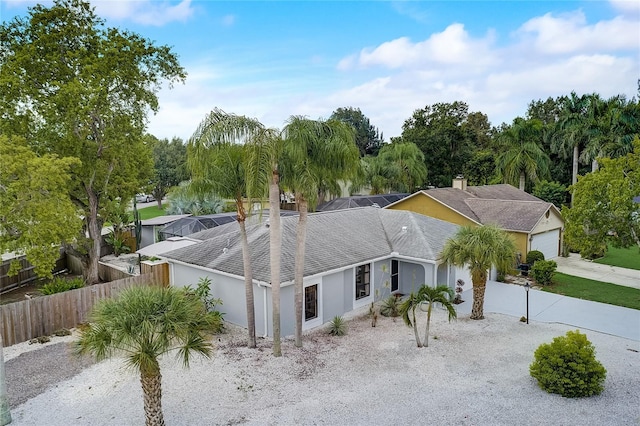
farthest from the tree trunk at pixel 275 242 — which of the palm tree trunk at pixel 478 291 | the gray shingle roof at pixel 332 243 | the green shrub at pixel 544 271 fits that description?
the green shrub at pixel 544 271

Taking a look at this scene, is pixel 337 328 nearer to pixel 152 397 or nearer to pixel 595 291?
pixel 152 397

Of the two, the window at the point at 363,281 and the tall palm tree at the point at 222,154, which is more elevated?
the tall palm tree at the point at 222,154

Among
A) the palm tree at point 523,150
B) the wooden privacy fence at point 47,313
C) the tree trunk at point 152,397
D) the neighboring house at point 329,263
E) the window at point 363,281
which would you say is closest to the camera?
the tree trunk at point 152,397

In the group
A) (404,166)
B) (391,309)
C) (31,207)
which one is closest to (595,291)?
(391,309)

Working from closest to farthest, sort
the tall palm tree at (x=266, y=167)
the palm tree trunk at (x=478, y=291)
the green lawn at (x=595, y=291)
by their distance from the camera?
the tall palm tree at (x=266, y=167)
the palm tree trunk at (x=478, y=291)
the green lawn at (x=595, y=291)

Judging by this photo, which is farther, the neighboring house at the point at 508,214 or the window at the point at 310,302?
the neighboring house at the point at 508,214

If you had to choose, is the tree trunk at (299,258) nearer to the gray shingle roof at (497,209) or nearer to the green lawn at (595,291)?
the green lawn at (595,291)

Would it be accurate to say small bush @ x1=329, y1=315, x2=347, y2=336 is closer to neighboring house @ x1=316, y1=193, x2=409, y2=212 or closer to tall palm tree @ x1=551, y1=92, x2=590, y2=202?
neighboring house @ x1=316, y1=193, x2=409, y2=212
